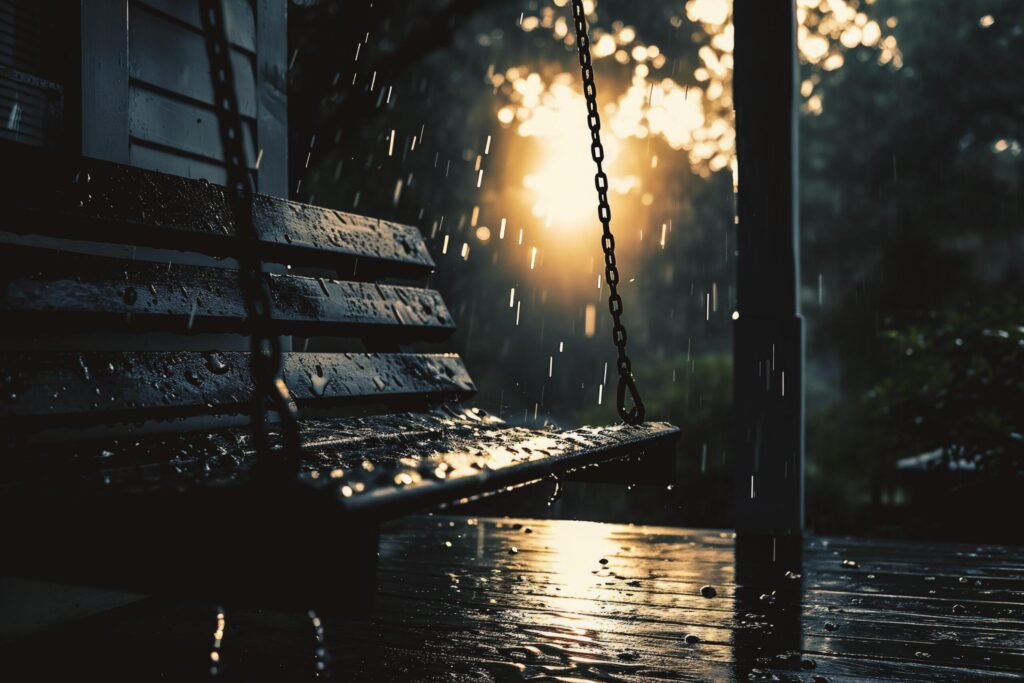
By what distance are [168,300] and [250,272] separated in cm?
107

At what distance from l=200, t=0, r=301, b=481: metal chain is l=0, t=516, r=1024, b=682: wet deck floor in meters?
0.64

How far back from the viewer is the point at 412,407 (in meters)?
2.98

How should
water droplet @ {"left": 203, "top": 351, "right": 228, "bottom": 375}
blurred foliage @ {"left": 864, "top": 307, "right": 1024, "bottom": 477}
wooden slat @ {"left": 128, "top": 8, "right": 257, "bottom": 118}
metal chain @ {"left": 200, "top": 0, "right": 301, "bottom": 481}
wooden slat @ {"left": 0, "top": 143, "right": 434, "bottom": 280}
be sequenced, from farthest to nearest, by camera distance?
1. blurred foliage @ {"left": 864, "top": 307, "right": 1024, "bottom": 477}
2. wooden slat @ {"left": 128, "top": 8, "right": 257, "bottom": 118}
3. water droplet @ {"left": 203, "top": 351, "right": 228, "bottom": 375}
4. wooden slat @ {"left": 0, "top": 143, "right": 434, "bottom": 280}
5. metal chain @ {"left": 200, "top": 0, "right": 301, "bottom": 481}

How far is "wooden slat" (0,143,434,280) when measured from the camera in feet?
6.47

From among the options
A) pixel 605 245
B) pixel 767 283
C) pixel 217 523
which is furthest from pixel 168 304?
pixel 767 283

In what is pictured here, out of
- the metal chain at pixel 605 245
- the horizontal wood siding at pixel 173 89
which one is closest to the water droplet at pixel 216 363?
the horizontal wood siding at pixel 173 89

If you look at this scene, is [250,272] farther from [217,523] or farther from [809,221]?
[809,221]

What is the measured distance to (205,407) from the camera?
223 cm

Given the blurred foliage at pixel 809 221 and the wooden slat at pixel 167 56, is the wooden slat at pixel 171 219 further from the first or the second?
the blurred foliage at pixel 809 221

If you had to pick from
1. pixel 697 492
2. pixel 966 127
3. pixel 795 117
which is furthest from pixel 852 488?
pixel 966 127

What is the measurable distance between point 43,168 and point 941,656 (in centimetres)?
235

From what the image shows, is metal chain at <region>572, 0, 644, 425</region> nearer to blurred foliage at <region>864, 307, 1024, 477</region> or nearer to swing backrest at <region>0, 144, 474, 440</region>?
swing backrest at <region>0, 144, 474, 440</region>

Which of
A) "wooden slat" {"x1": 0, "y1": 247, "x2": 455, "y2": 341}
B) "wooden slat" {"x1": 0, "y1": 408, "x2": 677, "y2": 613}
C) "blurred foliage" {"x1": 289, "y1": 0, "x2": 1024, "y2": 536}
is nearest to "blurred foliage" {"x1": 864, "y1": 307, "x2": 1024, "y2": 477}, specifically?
"blurred foliage" {"x1": 289, "y1": 0, "x2": 1024, "y2": 536}

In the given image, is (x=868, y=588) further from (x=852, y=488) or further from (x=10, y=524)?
(x=852, y=488)
